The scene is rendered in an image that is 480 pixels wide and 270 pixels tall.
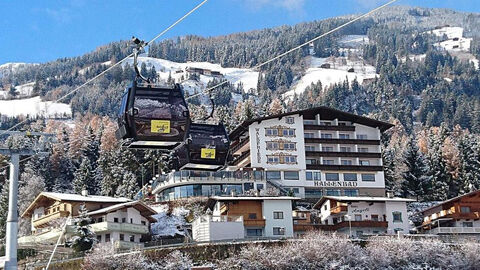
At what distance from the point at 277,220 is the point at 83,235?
64.8 ft

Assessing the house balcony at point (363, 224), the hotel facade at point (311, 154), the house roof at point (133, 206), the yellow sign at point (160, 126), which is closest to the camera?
the yellow sign at point (160, 126)

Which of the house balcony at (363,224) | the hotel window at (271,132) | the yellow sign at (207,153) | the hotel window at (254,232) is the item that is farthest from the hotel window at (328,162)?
the yellow sign at (207,153)

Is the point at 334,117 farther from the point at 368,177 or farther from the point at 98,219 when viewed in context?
the point at 98,219

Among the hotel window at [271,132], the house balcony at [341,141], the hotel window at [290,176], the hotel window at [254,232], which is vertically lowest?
the hotel window at [254,232]

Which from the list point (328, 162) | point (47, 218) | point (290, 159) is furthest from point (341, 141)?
point (47, 218)

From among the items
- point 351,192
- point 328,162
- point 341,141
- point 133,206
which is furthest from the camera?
point 341,141

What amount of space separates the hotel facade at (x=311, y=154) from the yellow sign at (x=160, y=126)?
59137mm

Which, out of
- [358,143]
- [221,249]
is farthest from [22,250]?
[358,143]

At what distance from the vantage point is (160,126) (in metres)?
21.3

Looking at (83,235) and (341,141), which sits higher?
(341,141)

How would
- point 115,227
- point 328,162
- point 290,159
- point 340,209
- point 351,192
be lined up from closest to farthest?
point 115,227 → point 340,209 → point 290,159 → point 351,192 → point 328,162

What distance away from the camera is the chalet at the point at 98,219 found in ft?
207

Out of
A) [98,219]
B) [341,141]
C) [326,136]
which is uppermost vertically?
[326,136]

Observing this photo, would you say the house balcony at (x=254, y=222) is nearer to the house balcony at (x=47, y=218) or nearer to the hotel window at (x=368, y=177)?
the house balcony at (x=47, y=218)
